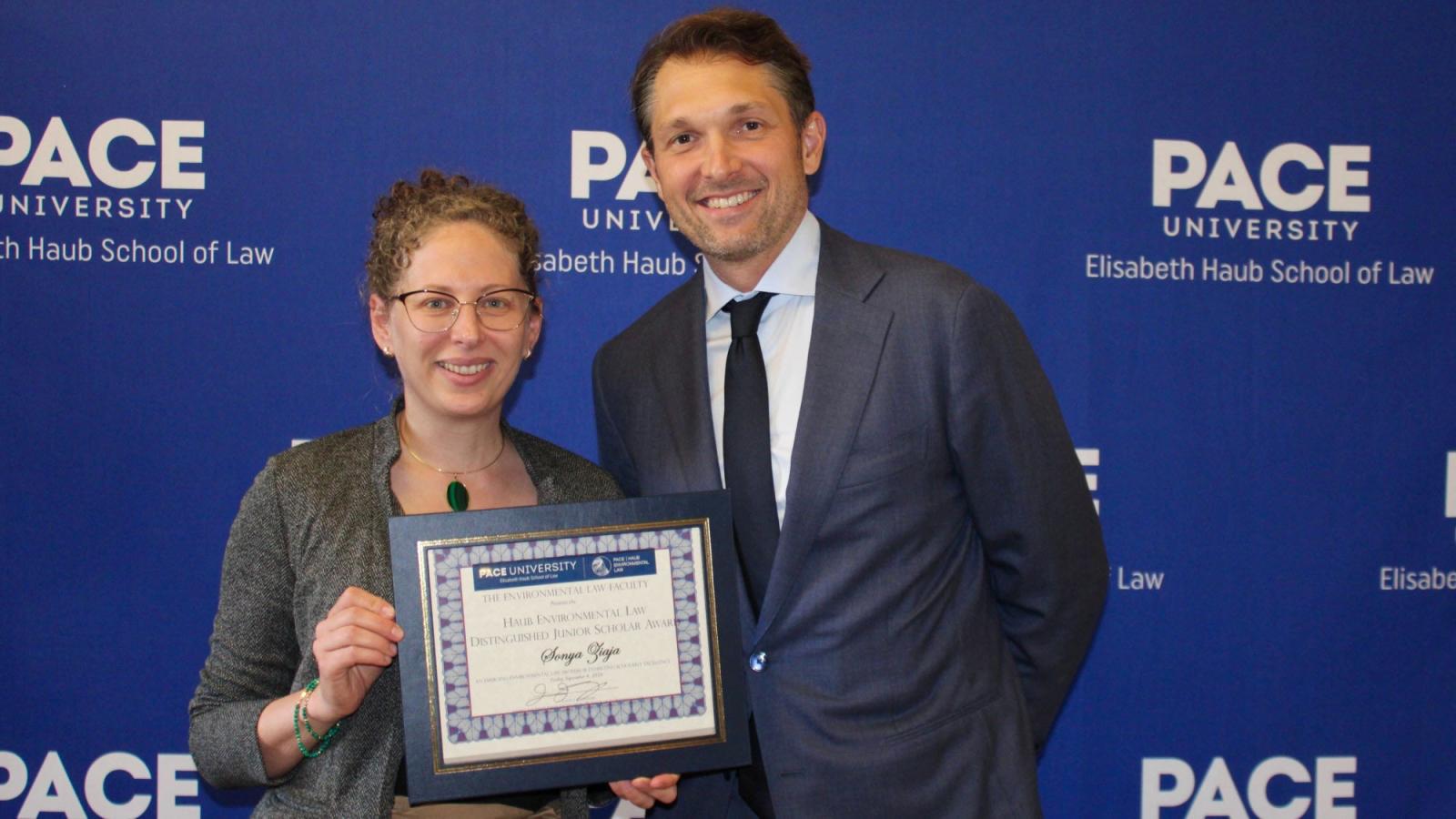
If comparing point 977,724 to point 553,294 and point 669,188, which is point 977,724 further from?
point 553,294

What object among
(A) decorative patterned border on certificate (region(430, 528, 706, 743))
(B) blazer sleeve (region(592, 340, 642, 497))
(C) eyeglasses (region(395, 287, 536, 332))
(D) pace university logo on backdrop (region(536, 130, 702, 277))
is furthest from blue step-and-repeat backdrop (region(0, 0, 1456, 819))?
(A) decorative patterned border on certificate (region(430, 528, 706, 743))

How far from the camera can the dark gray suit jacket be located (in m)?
1.87

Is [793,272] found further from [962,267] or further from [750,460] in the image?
[962,267]

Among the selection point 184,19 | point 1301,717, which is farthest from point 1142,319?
point 184,19

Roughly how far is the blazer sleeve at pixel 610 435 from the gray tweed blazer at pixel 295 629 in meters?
0.53

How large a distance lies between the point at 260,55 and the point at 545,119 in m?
0.79

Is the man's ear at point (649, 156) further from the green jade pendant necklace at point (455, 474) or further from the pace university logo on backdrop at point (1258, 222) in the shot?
the pace university logo on backdrop at point (1258, 222)

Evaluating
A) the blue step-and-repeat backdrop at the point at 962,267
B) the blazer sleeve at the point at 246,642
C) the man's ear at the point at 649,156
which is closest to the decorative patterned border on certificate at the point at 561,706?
the blazer sleeve at the point at 246,642

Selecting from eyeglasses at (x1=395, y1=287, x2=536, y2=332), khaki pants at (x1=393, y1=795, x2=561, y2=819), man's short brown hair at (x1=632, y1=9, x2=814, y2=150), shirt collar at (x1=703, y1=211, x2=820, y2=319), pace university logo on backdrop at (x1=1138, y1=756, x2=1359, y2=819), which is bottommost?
pace university logo on backdrop at (x1=1138, y1=756, x2=1359, y2=819)

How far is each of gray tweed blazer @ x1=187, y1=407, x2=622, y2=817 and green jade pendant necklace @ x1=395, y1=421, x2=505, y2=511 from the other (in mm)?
97

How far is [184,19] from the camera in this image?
306cm

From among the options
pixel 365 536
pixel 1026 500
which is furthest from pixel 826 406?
pixel 365 536
